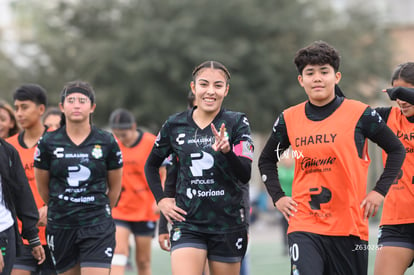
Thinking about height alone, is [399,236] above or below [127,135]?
below

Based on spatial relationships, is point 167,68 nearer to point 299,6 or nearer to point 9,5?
point 299,6

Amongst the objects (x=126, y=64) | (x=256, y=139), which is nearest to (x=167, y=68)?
(x=126, y=64)

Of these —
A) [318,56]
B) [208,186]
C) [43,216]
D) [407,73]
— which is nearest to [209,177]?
[208,186]

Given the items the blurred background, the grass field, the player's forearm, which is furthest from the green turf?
the blurred background

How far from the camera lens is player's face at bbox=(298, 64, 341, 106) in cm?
606

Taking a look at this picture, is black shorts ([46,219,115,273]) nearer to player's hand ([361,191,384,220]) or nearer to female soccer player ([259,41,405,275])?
female soccer player ([259,41,405,275])

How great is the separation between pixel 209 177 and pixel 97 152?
58.6 inches

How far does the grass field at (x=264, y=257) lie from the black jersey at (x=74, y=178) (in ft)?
14.0

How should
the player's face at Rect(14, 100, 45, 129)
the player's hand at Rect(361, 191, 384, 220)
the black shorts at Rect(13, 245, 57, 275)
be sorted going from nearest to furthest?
the player's hand at Rect(361, 191, 384, 220), the black shorts at Rect(13, 245, 57, 275), the player's face at Rect(14, 100, 45, 129)

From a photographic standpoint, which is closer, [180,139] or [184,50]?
[180,139]

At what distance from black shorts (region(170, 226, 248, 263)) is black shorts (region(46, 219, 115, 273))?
1055 mm

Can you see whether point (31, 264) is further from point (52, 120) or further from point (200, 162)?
point (200, 162)

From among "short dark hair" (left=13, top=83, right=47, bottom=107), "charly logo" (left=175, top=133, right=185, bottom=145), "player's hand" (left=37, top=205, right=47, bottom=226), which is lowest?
"player's hand" (left=37, top=205, right=47, bottom=226)

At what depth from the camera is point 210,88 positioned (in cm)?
654
